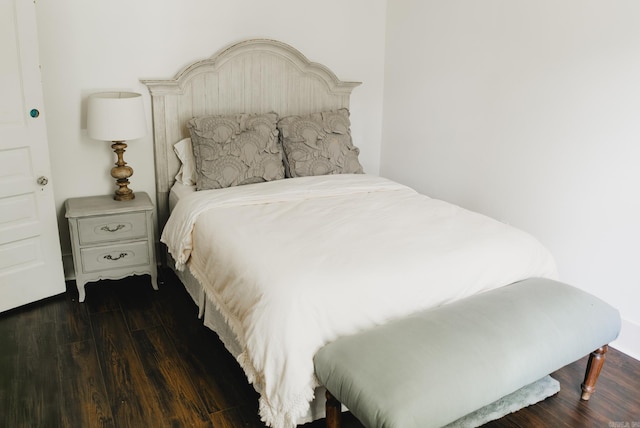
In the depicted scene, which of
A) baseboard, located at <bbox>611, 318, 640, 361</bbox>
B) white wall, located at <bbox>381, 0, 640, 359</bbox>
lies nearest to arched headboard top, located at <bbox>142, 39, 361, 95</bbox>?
white wall, located at <bbox>381, 0, 640, 359</bbox>

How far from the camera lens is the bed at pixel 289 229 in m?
1.94

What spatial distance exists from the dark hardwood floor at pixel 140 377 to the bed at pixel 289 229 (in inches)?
7.3

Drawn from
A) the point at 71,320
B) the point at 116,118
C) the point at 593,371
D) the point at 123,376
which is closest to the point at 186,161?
the point at 116,118

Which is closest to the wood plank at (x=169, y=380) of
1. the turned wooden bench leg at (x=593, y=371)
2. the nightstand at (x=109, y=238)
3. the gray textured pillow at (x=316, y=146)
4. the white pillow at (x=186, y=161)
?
the nightstand at (x=109, y=238)

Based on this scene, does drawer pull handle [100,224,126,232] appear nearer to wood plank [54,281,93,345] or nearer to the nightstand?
the nightstand

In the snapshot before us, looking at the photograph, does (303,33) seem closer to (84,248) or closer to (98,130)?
(98,130)

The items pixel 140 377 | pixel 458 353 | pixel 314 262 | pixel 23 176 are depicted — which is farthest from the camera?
pixel 23 176

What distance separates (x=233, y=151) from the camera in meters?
3.25

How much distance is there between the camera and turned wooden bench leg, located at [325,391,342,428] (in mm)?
1879

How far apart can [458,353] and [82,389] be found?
5.21ft

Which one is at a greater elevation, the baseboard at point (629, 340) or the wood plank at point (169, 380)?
the baseboard at point (629, 340)

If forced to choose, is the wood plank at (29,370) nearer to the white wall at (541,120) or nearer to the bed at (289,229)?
the bed at (289,229)

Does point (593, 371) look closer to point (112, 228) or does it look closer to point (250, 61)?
point (112, 228)

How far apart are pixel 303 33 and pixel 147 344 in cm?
236
